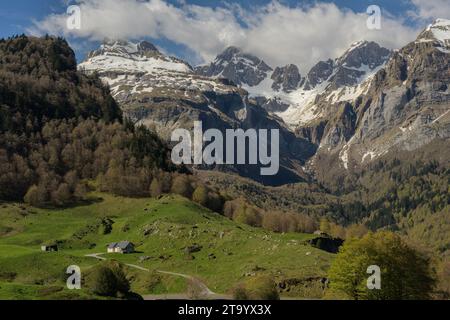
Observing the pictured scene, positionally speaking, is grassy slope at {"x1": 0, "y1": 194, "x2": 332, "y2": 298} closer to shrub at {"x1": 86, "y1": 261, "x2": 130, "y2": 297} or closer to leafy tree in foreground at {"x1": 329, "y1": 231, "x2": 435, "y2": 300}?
shrub at {"x1": 86, "y1": 261, "x2": 130, "y2": 297}

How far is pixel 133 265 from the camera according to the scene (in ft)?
435

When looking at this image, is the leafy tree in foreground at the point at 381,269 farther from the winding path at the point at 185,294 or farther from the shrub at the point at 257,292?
the shrub at the point at 257,292

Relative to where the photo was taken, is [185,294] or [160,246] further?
[160,246]

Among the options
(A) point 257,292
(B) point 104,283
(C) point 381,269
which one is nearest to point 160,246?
(C) point 381,269

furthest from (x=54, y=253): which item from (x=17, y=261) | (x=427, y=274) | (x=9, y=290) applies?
(x=427, y=274)

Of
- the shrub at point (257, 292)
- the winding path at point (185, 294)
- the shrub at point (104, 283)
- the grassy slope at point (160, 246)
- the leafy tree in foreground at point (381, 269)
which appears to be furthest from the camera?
the grassy slope at point (160, 246)

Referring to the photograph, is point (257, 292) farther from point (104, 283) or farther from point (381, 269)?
point (381, 269)

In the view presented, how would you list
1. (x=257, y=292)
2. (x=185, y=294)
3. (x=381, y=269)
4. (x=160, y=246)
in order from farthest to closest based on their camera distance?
(x=160, y=246) < (x=185, y=294) < (x=381, y=269) < (x=257, y=292)

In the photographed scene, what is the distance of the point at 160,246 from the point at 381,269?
238 feet

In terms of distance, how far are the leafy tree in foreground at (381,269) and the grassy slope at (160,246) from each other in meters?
18.7

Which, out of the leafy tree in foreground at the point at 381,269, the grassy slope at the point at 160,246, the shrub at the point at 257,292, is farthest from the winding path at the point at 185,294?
the leafy tree in foreground at the point at 381,269

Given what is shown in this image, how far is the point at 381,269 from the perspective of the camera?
9225 centimetres

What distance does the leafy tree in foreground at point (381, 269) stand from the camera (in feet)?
301
